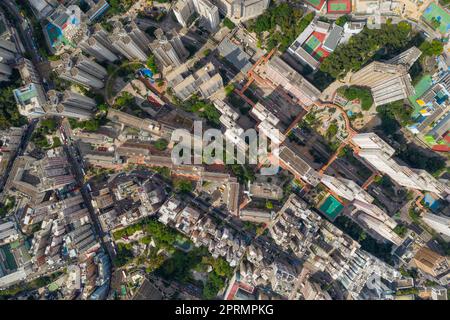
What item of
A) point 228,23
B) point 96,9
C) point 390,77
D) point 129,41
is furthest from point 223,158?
point 96,9

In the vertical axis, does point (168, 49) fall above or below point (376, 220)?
above

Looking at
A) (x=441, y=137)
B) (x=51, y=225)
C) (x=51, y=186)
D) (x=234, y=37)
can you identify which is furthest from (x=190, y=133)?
(x=441, y=137)

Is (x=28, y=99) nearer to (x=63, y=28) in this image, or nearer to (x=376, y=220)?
(x=63, y=28)

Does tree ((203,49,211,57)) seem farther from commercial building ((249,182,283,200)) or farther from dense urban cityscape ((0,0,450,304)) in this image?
commercial building ((249,182,283,200))

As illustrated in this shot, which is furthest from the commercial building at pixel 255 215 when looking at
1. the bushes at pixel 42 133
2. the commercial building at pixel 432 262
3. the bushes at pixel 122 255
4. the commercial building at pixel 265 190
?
the bushes at pixel 42 133

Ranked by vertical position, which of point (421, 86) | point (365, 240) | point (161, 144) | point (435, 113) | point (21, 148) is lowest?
point (21, 148)

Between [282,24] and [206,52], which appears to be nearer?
[282,24]
